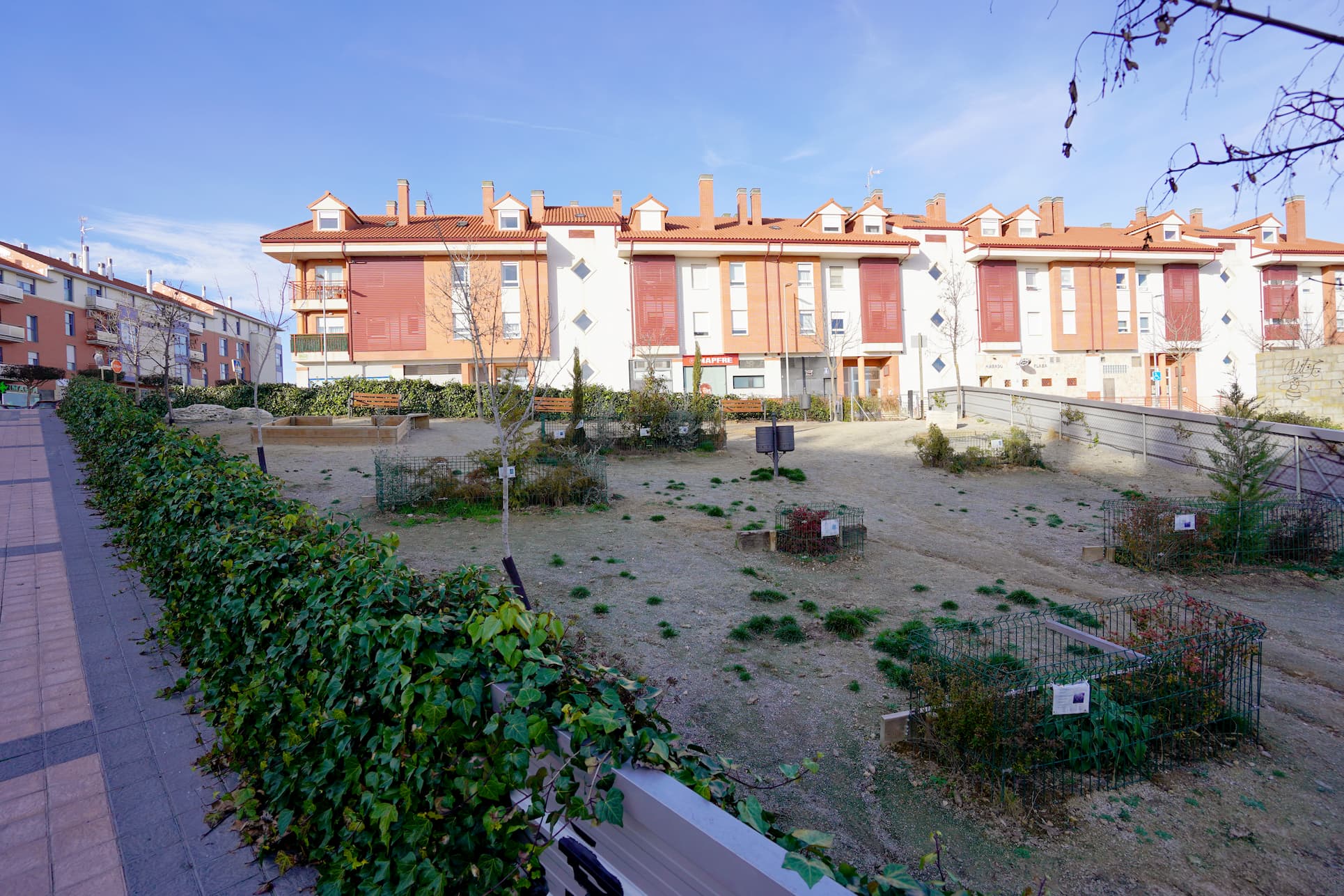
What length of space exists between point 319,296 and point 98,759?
112ft

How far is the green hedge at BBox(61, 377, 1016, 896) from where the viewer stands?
→ 1900 millimetres

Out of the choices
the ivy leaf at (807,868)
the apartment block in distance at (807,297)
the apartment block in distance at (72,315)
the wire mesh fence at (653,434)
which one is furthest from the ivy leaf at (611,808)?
the apartment block in distance at (72,315)

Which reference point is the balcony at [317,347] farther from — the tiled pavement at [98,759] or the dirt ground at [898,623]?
the tiled pavement at [98,759]

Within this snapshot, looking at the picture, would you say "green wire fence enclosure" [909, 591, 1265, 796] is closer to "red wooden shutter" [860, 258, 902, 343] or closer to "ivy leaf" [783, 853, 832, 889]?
"ivy leaf" [783, 853, 832, 889]

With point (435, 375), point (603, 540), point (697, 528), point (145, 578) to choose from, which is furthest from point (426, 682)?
point (435, 375)

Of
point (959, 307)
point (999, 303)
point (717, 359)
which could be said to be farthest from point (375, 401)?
point (999, 303)

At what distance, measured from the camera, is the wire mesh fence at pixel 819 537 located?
9.46 meters

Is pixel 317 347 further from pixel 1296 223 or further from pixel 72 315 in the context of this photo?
pixel 1296 223

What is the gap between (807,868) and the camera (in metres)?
1.41

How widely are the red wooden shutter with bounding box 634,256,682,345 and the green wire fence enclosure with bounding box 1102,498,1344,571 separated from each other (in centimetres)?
2516

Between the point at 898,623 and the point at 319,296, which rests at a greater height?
the point at 319,296

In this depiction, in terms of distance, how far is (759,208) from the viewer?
121ft

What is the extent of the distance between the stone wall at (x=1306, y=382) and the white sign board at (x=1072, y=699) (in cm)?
2131

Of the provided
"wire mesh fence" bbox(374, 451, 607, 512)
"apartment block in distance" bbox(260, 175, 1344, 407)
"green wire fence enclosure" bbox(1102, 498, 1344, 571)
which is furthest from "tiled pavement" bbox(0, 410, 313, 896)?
"apartment block in distance" bbox(260, 175, 1344, 407)
